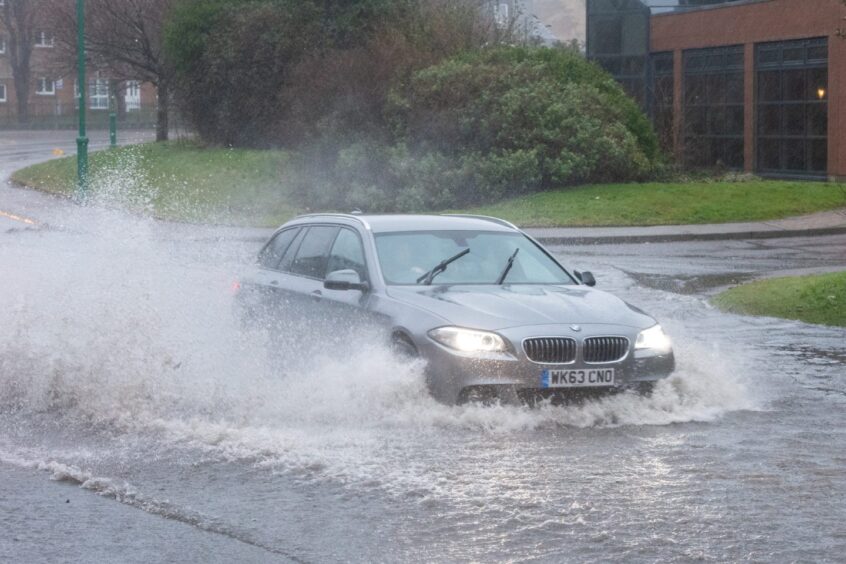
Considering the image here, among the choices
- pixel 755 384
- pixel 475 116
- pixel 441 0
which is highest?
pixel 441 0

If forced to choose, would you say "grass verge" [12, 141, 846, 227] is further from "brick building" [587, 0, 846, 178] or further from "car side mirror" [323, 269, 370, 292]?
"car side mirror" [323, 269, 370, 292]

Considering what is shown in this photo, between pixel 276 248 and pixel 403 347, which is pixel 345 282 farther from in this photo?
pixel 276 248

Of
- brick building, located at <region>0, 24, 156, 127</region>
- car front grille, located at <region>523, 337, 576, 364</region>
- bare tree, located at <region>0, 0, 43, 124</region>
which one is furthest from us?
brick building, located at <region>0, 24, 156, 127</region>

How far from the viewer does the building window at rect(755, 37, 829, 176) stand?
40000mm

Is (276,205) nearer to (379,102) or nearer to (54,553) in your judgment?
(379,102)

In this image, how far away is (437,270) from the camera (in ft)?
34.4

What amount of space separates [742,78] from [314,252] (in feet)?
112

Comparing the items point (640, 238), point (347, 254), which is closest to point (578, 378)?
point (347, 254)

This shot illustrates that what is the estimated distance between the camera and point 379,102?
36.4 meters

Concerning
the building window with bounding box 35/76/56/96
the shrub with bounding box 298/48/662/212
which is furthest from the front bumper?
the building window with bounding box 35/76/56/96

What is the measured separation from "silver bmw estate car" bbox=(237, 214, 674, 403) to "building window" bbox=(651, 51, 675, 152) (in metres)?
34.2

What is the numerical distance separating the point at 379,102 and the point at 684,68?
14.1 metres

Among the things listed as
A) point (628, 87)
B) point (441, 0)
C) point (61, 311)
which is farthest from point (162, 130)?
point (61, 311)

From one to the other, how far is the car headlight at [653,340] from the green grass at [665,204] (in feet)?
64.2
